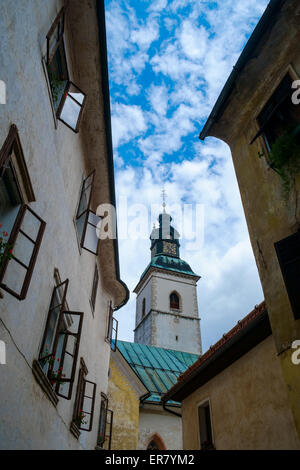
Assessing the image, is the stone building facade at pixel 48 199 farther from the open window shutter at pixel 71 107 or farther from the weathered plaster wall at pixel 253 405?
the weathered plaster wall at pixel 253 405

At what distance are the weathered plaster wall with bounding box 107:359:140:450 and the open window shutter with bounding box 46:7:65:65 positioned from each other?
49.0 ft

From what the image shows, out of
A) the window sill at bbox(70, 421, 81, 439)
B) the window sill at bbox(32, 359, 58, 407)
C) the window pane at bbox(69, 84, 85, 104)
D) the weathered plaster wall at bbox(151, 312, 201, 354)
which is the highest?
the weathered plaster wall at bbox(151, 312, 201, 354)

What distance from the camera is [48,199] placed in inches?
239

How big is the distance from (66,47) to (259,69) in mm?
3858

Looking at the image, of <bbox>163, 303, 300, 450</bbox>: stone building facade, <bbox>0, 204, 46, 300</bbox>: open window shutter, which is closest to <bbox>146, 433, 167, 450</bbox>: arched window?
<bbox>163, 303, 300, 450</bbox>: stone building facade

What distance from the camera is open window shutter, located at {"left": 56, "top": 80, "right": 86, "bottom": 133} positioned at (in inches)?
251

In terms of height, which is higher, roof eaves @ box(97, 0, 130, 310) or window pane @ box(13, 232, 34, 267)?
roof eaves @ box(97, 0, 130, 310)

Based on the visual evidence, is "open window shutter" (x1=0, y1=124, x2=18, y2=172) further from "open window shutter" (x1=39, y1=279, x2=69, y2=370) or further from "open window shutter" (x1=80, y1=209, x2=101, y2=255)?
Result: "open window shutter" (x1=80, y1=209, x2=101, y2=255)

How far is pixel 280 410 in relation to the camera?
23.3ft

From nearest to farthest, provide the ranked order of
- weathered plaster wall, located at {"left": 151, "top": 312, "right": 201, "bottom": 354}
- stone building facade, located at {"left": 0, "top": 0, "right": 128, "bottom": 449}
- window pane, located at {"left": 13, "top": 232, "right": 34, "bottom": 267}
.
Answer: stone building facade, located at {"left": 0, "top": 0, "right": 128, "bottom": 449} < window pane, located at {"left": 13, "top": 232, "right": 34, "bottom": 267} < weathered plaster wall, located at {"left": 151, "top": 312, "right": 201, "bottom": 354}

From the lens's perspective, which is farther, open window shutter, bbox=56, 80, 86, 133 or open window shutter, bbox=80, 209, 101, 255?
open window shutter, bbox=80, 209, 101, 255

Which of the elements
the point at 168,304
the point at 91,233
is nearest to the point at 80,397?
the point at 91,233

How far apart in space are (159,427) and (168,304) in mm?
22822
